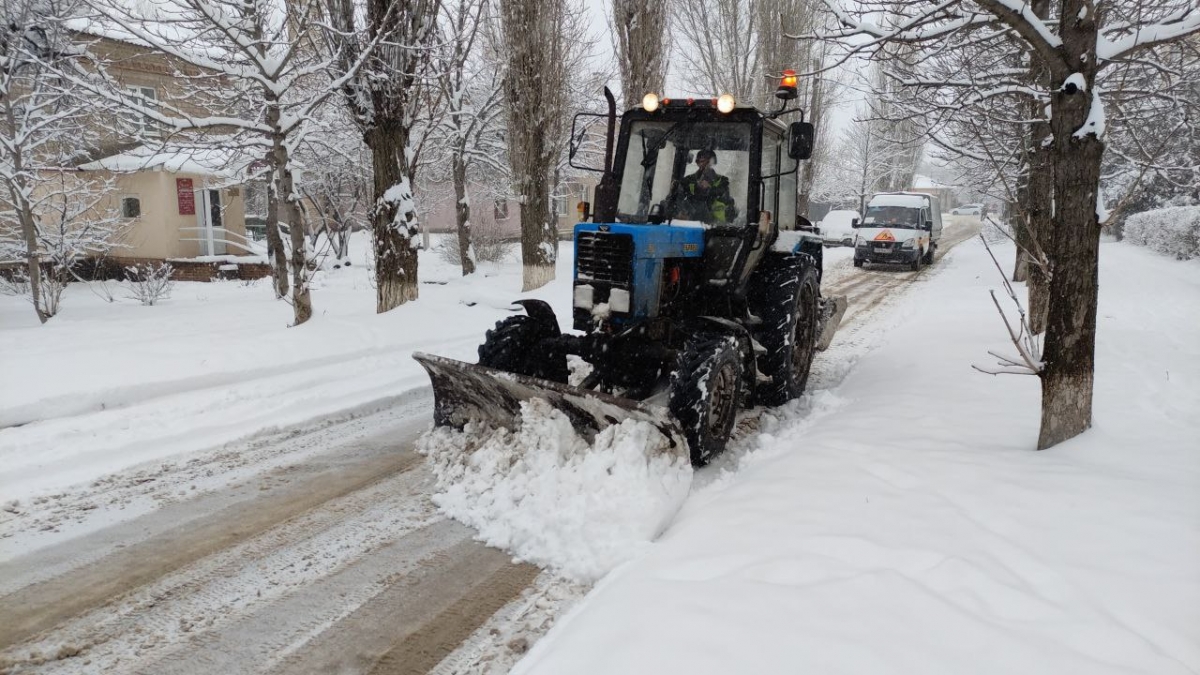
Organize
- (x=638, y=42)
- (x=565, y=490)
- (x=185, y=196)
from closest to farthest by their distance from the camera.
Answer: (x=565, y=490) → (x=638, y=42) → (x=185, y=196)

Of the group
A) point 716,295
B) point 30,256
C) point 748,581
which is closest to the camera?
point 748,581

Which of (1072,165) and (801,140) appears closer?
(1072,165)

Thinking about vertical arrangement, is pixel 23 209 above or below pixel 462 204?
below

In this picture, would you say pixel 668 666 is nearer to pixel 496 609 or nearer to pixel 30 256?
pixel 496 609

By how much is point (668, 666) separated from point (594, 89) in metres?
20.1

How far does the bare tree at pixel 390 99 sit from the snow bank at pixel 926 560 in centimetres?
600

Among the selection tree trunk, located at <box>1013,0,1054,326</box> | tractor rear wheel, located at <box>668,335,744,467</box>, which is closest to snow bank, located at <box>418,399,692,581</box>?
tractor rear wheel, located at <box>668,335,744,467</box>

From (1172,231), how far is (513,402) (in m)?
19.9

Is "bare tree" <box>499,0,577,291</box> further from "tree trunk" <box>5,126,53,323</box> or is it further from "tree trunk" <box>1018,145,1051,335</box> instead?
"tree trunk" <box>5,126,53,323</box>

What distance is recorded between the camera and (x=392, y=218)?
9.14 meters

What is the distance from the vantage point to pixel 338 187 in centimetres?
2061

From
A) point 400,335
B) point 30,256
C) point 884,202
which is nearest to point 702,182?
point 400,335

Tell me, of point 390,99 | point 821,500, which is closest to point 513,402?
point 821,500

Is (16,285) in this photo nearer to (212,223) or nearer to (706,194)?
(212,223)
